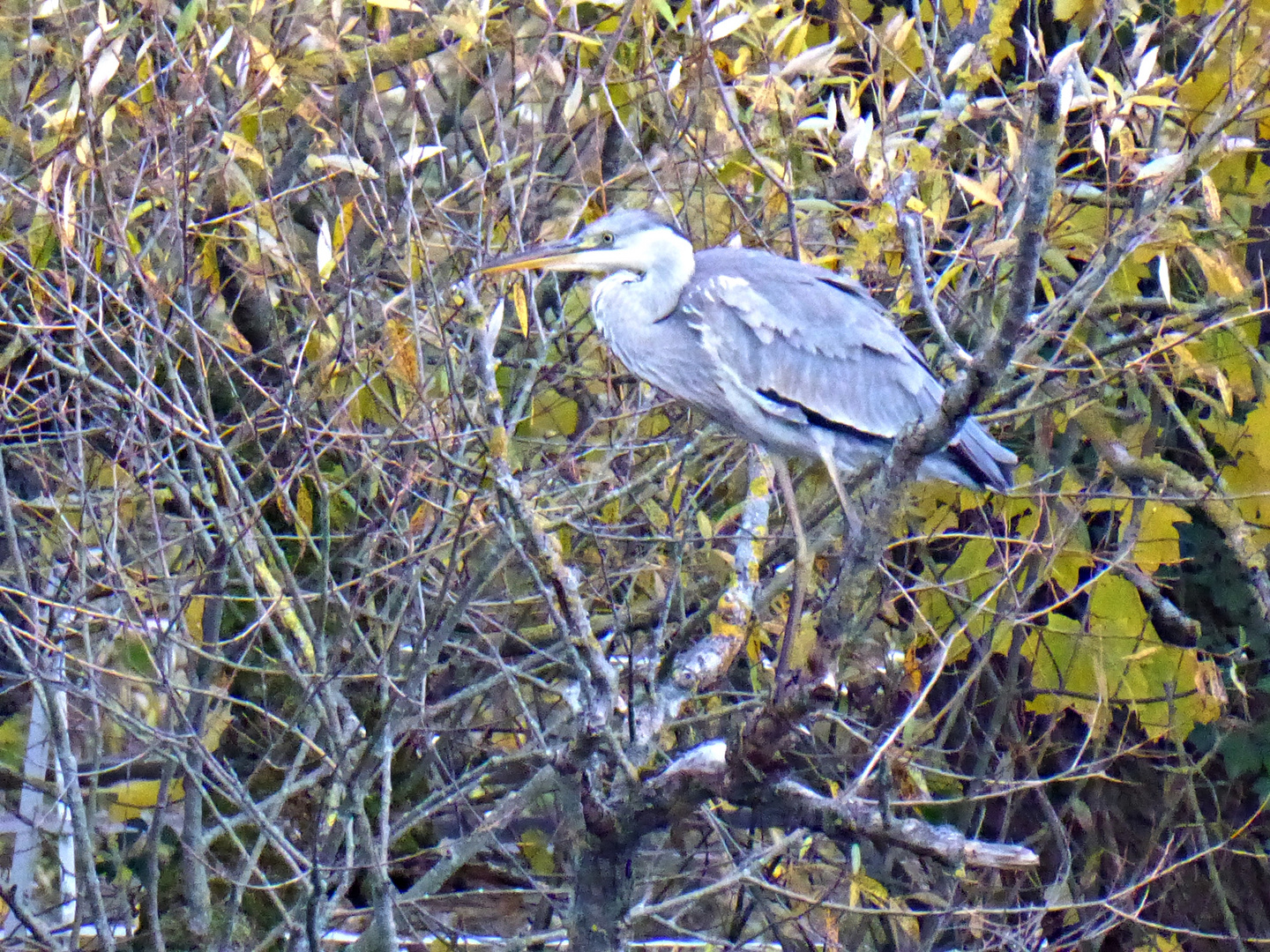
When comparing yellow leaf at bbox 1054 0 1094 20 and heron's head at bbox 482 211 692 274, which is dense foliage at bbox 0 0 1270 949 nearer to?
yellow leaf at bbox 1054 0 1094 20

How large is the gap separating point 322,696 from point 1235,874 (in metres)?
4.23

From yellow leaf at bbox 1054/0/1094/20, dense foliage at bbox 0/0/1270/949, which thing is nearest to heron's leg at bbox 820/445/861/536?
dense foliage at bbox 0/0/1270/949

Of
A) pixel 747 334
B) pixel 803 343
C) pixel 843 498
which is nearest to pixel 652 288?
pixel 747 334

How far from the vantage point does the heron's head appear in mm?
3605

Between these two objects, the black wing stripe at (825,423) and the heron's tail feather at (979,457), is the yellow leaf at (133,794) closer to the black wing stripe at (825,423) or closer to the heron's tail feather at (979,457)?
the black wing stripe at (825,423)

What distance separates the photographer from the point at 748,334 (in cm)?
381

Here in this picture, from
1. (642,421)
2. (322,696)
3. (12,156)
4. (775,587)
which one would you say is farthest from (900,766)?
(12,156)

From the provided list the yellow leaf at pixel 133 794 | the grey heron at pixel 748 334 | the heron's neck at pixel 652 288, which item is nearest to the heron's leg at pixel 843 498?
the grey heron at pixel 748 334

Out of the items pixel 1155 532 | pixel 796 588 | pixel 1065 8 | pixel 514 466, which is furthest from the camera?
pixel 1155 532

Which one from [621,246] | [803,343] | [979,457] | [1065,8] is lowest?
[979,457]

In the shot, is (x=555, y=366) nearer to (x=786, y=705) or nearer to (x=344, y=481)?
(x=344, y=481)

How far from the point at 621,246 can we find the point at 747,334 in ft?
1.34

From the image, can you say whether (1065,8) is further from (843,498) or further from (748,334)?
(843,498)

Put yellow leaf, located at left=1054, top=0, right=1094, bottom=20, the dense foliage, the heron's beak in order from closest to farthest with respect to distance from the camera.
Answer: the dense foliage < the heron's beak < yellow leaf, located at left=1054, top=0, right=1094, bottom=20
